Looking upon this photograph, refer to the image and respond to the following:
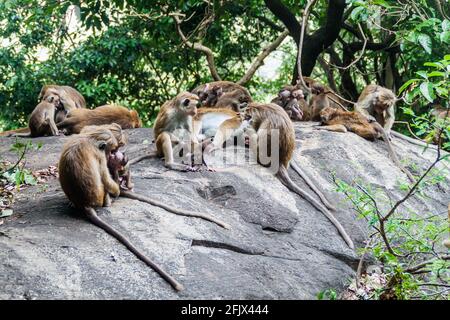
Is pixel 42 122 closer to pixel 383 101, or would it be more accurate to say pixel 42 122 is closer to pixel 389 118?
pixel 383 101

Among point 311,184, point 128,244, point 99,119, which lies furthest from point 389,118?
point 128,244

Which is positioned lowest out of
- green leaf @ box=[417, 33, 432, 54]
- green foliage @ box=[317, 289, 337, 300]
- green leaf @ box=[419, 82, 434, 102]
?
green foliage @ box=[317, 289, 337, 300]

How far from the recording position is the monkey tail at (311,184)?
785 centimetres

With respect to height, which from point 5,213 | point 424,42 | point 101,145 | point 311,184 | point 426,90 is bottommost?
point 311,184

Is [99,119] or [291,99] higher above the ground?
[291,99]

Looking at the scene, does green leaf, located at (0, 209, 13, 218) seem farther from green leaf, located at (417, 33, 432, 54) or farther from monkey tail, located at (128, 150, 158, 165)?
green leaf, located at (417, 33, 432, 54)

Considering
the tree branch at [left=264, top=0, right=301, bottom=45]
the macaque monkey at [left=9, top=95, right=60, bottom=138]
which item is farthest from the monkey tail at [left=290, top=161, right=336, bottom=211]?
the tree branch at [left=264, top=0, right=301, bottom=45]

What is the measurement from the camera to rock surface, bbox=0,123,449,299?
5.19 metres

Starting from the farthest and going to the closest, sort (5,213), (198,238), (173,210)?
1. (173,210)
2. (5,213)
3. (198,238)

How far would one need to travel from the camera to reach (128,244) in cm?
563

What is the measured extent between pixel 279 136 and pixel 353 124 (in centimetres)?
247

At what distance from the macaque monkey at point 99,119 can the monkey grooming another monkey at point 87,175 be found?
4.26 meters

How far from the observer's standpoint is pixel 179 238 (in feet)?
19.7

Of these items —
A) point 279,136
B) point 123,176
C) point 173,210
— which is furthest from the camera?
point 279,136
